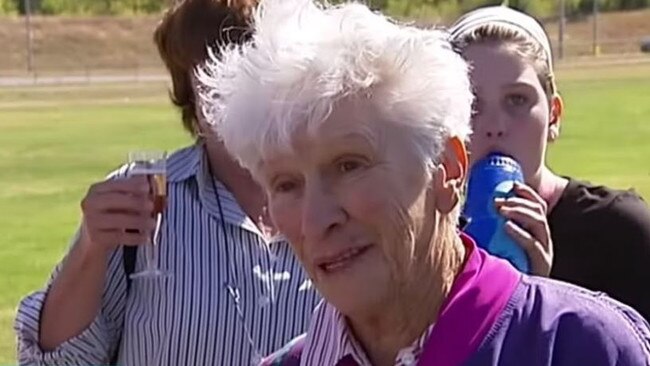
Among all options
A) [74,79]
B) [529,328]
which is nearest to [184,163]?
[529,328]

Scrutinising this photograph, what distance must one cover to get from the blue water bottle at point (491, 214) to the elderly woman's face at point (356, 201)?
872mm

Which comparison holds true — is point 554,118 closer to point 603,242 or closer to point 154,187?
point 603,242

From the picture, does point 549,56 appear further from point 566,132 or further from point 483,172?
point 566,132

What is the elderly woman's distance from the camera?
2.73 m

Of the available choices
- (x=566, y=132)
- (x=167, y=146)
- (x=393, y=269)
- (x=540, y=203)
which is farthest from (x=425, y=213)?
(x=566, y=132)

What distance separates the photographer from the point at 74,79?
7050 cm

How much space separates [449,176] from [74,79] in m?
68.8

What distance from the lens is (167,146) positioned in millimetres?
32312

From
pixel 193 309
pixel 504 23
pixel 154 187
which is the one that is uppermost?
pixel 504 23

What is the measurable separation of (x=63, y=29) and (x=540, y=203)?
3196 inches

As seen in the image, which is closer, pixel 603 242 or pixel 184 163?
pixel 603 242

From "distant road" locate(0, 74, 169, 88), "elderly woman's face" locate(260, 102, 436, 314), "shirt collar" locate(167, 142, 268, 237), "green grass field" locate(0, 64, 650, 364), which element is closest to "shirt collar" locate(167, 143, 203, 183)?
"shirt collar" locate(167, 142, 268, 237)

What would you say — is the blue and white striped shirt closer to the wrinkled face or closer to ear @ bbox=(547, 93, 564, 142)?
the wrinkled face

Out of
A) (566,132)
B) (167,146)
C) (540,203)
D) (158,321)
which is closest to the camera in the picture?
(540,203)
